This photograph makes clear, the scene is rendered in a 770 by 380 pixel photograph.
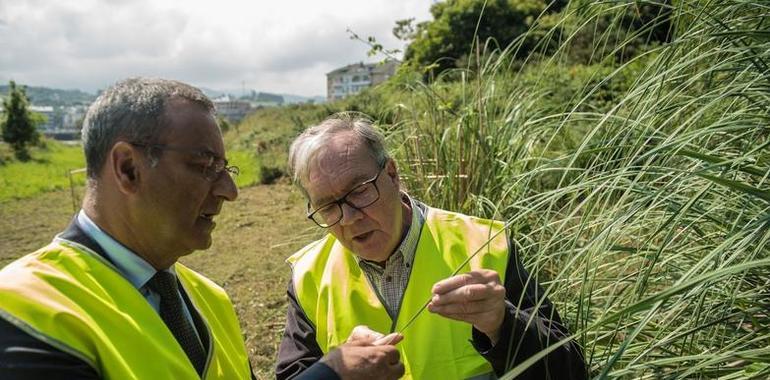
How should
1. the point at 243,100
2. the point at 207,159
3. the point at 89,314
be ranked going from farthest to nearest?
the point at 243,100, the point at 207,159, the point at 89,314

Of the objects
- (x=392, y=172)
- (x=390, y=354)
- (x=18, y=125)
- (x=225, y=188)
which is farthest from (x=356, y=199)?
(x=18, y=125)

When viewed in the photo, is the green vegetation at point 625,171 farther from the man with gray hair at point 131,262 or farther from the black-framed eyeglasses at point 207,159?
the black-framed eyeglasses at point 207,159

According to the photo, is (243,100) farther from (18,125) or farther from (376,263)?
(376,263)

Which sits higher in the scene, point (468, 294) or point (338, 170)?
point (338, 170)

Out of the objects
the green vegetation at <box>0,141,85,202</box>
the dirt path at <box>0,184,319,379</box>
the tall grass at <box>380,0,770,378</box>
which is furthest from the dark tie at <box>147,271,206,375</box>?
the green vegetation at <box>0,141,85,202</box>

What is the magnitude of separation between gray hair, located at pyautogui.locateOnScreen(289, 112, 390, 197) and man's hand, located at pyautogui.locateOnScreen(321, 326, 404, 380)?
2.33 feet

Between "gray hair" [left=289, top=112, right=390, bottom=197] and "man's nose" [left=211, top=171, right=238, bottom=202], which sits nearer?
"man's nose" [left=211, top=171, right=238, bottom=202]

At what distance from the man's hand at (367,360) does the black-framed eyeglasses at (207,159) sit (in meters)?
0.55

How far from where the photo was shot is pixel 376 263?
6.69ft

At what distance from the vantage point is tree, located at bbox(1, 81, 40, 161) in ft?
95.2

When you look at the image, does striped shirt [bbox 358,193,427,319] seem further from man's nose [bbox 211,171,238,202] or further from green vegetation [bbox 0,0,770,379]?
man's nose [bbox 211,171,238,202]

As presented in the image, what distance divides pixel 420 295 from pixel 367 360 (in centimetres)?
50

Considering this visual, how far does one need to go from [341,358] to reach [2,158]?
101 feet

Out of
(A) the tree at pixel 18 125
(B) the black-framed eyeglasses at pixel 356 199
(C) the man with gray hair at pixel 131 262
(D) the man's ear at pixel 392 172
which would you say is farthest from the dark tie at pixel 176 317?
(A) the tree at pixel 18 125
